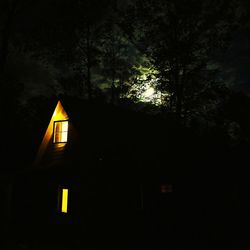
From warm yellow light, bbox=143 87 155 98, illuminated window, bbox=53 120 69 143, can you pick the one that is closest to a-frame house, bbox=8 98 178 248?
illuminated window, bbox=53 120 69 143

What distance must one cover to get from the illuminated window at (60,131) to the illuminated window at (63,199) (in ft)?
9.78

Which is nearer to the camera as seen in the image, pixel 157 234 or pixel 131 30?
pixel 157 234

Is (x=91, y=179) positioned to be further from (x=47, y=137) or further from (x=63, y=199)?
(x=47, y=137)

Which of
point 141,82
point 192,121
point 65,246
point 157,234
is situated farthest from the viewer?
point 141,82

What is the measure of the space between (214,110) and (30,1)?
1970 centimetres

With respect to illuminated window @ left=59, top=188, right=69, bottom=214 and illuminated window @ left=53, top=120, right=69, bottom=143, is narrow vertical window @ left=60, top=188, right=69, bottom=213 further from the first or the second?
illuminated window @ left=53, top=120, right=69, bottom=143

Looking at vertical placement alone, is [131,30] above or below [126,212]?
above

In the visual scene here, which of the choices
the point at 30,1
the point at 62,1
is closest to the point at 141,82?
the point at 62,1

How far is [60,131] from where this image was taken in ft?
55.0

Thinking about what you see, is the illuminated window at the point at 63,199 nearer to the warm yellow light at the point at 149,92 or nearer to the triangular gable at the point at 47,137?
the triangular gable at the point at 47,137

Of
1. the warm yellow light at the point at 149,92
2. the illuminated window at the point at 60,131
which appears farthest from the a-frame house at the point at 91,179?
the warm yellow light at the point at 149,92

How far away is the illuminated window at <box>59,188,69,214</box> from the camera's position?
1634cm

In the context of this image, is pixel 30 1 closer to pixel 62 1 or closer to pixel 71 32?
pixel 62 1

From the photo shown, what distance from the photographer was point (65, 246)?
43.5 feet
